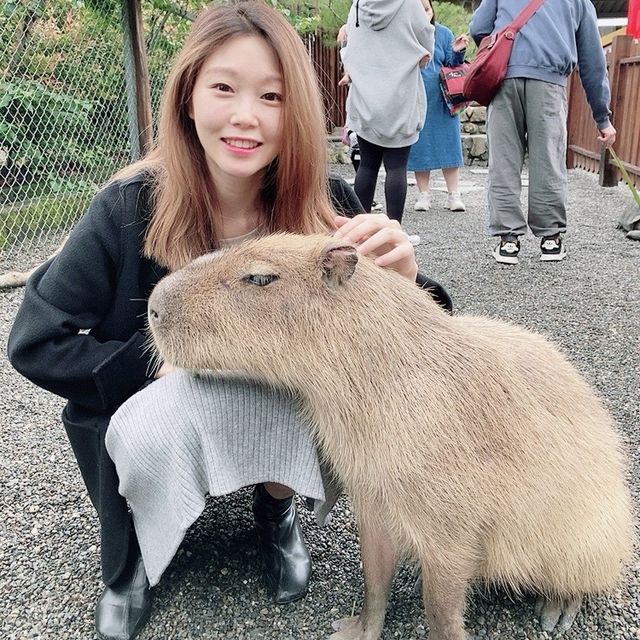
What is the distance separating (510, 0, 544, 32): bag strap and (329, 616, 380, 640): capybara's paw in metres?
3.97

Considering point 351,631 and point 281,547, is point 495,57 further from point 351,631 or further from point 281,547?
point 351,631

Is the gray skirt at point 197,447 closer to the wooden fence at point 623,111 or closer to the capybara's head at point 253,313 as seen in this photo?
the capybara's head at point 253,313

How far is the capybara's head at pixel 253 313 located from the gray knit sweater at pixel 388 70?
11.4ft

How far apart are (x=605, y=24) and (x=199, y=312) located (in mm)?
18849

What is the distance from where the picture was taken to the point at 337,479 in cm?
168

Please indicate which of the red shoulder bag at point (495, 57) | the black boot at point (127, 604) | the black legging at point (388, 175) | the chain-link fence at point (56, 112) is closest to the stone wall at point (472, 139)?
the chain-link fence at point (56, 112)

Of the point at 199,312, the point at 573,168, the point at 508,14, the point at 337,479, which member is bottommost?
the point at 573,168

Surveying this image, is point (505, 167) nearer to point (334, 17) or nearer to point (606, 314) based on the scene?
point (606, 314)

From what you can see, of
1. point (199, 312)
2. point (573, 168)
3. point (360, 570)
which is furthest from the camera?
point (573, 168)

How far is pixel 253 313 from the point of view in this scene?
4.80ft

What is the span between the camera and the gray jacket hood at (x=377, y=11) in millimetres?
4723

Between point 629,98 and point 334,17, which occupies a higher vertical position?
point 334,17

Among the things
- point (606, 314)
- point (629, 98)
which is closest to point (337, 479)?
point (606, 314)

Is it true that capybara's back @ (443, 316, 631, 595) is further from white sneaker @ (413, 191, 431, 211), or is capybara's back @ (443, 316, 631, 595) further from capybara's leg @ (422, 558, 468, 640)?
white sneaker @ (413, 191, 431, 211)
